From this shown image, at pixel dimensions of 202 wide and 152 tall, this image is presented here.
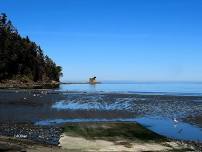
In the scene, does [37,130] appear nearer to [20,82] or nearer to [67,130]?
[67,130]

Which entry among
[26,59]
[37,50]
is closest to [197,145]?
[26,59]

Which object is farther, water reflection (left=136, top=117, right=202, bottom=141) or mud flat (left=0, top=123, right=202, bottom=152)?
water reflection (left=136, top=117, right=202, bottom=141)

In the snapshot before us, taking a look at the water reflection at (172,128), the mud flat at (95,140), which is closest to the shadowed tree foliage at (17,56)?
the water reflection at (172,128)

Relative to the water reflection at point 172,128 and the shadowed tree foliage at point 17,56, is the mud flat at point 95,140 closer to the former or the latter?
the water reflection at point 172,128

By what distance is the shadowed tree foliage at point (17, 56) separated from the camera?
14325 centimetres

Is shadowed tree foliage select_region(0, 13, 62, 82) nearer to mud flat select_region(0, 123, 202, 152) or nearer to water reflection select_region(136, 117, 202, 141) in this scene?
water reflection select_region(136, 117, 202, 141)

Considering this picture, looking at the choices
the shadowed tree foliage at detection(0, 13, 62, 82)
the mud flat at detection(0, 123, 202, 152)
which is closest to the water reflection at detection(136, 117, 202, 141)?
the mud flat at detection(0, 123, 202, 152)

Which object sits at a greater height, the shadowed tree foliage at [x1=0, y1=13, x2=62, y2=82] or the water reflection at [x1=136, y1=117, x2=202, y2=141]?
the shadowed tree foliage at [x1=0, y1=13, x2=62, y2=82]

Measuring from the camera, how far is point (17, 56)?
147m

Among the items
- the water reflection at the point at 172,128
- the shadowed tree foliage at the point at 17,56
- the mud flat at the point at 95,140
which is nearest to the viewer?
the mud flat at the point at 95,140

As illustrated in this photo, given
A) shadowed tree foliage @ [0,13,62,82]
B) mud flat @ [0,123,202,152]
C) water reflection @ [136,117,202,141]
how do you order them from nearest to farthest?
mud flat @ [0,123,202,152]
water reflection @ [136,117,202,141]
shadowed tree foliage @ [0,13,62,82]

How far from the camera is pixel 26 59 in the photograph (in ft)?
493

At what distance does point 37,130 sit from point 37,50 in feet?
446

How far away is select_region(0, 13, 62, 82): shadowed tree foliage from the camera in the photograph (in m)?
143
